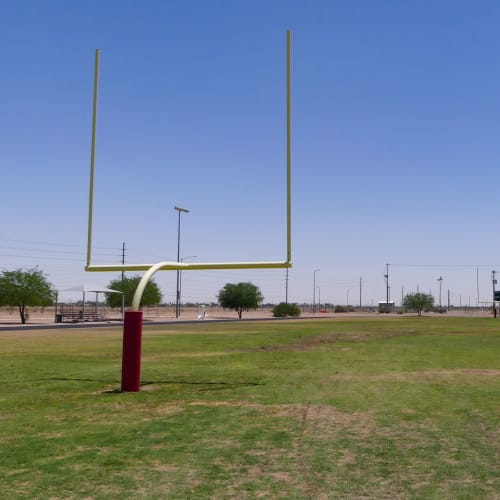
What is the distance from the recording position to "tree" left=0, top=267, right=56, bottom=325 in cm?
5100

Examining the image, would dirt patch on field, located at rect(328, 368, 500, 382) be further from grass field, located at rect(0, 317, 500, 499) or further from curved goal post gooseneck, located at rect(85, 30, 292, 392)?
curved goal post gooseneck, located at rect(85, 30, 292, 392)

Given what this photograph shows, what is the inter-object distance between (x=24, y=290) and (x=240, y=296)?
1696 inches

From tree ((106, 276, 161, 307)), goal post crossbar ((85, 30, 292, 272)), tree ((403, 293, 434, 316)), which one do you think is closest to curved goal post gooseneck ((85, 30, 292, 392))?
goal post crossbar ((85, 30, 292, 272))

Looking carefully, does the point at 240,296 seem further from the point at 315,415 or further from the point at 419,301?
the point at 315,415

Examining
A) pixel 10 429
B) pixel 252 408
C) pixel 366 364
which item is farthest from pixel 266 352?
pixel 10 429

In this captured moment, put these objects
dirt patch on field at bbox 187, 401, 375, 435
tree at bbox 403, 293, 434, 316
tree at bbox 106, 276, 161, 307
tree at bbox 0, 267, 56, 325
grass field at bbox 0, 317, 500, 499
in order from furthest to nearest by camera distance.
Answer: tree at bbox 403, 293, 434, 316 → tree at bbox 106, 276, 161, 307 → tree at bbox 0, 267, 56, 325 → dirt patch on field at bbox 187, 401, 375, 435 → grass field at bbox 0, 317, 500, 499

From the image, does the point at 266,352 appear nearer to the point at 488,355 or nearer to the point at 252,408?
the point at 488,355

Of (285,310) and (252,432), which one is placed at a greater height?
(285,310)

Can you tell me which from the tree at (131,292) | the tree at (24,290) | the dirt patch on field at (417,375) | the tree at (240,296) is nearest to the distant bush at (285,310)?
the tree at (240,296)

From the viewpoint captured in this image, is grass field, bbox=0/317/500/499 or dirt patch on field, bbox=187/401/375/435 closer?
grass field, bbox=0/317/500/499

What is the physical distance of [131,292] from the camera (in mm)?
72000

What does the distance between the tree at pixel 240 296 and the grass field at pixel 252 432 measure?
74.9 m

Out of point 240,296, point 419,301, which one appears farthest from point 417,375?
point 419,301

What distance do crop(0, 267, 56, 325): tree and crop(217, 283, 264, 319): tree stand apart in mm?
40479
